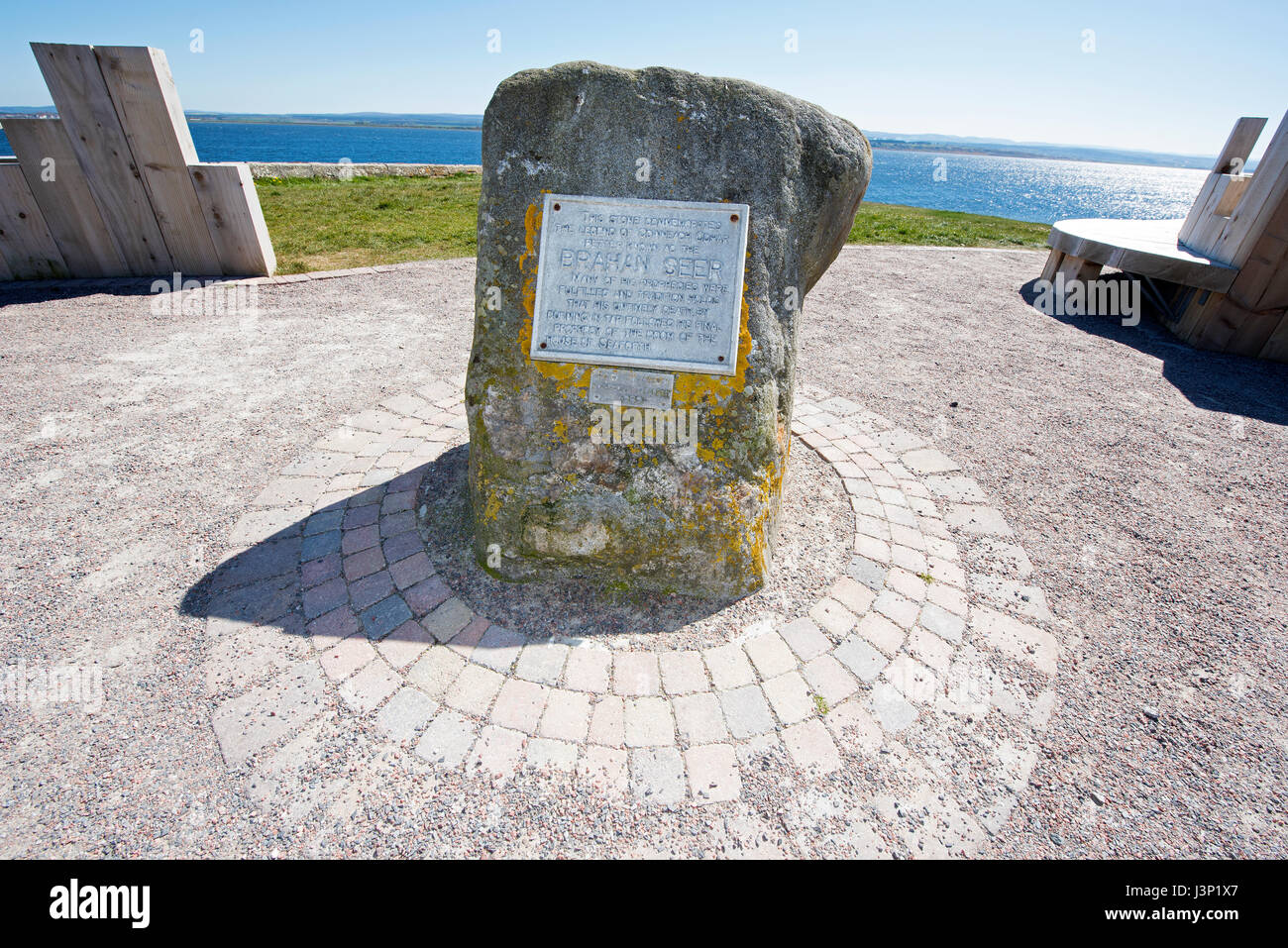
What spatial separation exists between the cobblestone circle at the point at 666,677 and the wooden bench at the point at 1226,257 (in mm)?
6332

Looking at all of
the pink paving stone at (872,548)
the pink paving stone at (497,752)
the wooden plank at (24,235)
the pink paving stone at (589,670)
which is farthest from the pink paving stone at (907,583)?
the wooden plank at (24,235)

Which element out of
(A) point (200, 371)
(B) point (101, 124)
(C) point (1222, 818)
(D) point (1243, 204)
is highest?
(B) point (101, 124)

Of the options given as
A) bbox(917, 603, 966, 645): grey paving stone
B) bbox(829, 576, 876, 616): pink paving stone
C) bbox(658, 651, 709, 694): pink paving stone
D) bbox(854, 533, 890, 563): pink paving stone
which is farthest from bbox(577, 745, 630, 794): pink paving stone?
bbox(854, 533, 890, 563): pink paving stone

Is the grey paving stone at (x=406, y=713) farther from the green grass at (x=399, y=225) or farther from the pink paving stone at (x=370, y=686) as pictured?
the green grass at (x=399, y=225)

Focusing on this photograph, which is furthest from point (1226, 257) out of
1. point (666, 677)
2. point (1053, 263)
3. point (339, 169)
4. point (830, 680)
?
point (339, 169)

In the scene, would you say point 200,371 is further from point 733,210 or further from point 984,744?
point 984,744

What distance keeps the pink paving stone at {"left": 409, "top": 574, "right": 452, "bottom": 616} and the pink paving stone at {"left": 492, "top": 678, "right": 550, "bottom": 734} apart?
0.70m

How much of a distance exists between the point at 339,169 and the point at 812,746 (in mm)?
19985

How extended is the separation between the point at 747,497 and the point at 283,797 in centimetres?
253

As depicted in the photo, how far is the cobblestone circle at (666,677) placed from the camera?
2.38 metres

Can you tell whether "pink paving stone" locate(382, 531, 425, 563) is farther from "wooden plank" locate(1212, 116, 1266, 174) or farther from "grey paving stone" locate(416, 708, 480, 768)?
"wooden plank" locate(1212, 116, 1266, 174)

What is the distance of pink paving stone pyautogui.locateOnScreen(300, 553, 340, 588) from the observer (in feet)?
10.5

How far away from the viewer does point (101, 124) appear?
6758mm
